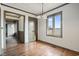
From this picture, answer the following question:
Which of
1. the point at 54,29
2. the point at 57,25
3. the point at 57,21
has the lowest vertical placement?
the point at 54,29

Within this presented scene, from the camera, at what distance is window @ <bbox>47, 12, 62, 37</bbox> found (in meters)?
2.02

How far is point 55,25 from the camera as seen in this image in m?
2.01

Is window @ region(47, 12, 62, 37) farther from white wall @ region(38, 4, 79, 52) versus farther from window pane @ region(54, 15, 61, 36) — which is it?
white wall @ region(38, 4, 79, 52)

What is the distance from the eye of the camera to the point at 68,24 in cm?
210

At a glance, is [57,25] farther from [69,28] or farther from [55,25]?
[69,28]

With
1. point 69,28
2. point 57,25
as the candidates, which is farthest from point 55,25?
point 69,28

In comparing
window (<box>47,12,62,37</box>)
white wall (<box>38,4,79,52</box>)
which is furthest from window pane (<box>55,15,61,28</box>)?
white wall (<box>38,4,79,52</box>)

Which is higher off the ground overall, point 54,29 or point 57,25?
point 57,25

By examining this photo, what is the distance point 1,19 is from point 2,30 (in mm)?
306

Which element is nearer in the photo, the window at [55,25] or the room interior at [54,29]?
the room interior at [54,29]

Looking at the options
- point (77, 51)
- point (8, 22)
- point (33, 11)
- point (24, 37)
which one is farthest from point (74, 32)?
point (24, 37)

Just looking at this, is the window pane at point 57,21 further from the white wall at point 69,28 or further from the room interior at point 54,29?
the white wall at point 69,28

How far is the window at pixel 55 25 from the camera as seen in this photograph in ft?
6.62

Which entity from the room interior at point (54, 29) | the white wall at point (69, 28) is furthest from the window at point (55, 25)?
the white wall at point (69, 28)
